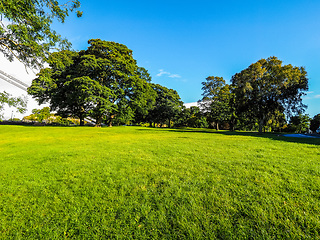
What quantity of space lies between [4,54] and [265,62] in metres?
28.7

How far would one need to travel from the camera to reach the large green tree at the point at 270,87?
59.7 ft

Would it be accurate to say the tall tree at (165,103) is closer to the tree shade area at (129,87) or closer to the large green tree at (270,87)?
the tree shade area at (129,87)

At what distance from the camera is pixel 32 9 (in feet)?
25.2

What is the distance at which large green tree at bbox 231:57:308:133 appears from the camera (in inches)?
717

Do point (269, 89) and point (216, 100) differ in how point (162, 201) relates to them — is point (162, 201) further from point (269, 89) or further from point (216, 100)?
point (216, 100)

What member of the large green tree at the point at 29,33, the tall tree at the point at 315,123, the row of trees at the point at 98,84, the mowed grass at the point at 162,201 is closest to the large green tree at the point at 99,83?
the row of trees at the point at 98,84

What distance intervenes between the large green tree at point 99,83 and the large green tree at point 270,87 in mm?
17863

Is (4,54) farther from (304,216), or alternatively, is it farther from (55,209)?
(304,216)

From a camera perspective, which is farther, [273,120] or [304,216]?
[273,120]

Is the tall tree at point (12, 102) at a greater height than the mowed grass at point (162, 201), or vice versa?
the tall tree at point (12, 102)

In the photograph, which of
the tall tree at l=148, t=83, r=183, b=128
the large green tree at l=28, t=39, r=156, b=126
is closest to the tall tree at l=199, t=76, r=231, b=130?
A: the tall tree at l=148, t=83, r=183, b=128

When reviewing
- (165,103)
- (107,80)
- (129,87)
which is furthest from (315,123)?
(107,80)

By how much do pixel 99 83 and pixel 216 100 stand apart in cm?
2628

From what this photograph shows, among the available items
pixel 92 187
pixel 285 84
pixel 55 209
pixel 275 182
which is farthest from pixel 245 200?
pixel 285 84
